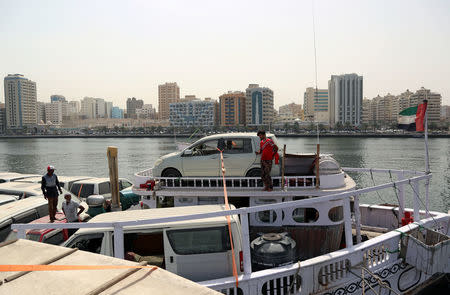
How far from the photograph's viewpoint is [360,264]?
23.7ft

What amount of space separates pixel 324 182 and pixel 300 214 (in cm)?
109

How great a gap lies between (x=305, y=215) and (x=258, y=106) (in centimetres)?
17980

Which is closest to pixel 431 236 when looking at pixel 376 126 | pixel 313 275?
pixel 313 275

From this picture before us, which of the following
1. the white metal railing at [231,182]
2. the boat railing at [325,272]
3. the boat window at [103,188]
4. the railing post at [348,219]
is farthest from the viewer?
the boat window at [103,188]

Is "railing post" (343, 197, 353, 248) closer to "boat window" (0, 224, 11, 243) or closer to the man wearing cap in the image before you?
the man wearing cap

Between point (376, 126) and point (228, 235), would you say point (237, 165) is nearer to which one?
point (228, 235)

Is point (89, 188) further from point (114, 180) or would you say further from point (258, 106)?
point (258, 106)

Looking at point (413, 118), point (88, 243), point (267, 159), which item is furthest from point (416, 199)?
point (88, 243)

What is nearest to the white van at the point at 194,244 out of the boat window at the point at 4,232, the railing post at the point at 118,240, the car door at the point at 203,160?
the railing post at the point at 118,240

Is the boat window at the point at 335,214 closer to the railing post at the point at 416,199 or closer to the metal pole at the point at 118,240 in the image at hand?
the railing post at the point at 416,199

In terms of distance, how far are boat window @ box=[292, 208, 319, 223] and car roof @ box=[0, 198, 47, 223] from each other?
8225 mm

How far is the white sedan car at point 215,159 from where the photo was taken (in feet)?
31.4

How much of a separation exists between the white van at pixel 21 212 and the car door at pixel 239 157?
21.1 feet

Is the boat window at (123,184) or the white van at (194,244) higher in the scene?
the white van at (194,244)
